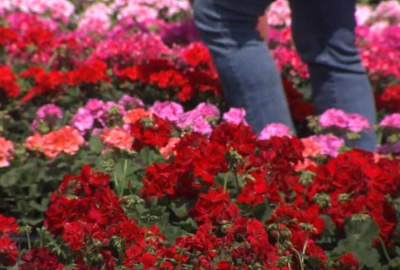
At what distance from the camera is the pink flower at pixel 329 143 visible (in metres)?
3.14

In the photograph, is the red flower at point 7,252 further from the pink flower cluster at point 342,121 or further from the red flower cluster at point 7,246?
the pink flower cluster at point 342,121

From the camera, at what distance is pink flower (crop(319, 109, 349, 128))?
3246mm

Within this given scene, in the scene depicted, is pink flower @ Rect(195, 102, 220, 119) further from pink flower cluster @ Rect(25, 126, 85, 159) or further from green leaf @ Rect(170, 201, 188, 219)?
green leaf @ Rect(170, 201, 188, 219)

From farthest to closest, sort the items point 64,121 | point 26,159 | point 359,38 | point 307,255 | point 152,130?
1. point 359,38
2. point 64,121
3. point 26,159
4. point 152,130
5. point 307,255

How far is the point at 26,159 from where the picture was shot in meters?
3.26

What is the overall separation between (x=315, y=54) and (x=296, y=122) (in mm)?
550

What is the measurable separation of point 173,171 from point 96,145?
0.71 meters

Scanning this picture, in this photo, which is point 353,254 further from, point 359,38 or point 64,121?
point 359,38

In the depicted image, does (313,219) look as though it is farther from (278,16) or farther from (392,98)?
(278,16)

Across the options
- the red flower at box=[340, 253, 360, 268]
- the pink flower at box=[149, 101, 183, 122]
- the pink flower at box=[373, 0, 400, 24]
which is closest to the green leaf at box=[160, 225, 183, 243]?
the red flower at box=[340, 253, 360, 268]

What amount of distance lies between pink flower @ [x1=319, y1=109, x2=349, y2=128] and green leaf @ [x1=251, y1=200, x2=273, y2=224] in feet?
2.45

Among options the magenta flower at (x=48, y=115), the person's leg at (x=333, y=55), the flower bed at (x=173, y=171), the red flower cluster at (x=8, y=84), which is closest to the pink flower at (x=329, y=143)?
the flower bed at (x=173, y=171)

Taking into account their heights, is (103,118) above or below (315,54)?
below

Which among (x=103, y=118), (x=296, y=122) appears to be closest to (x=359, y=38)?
(x=296, y=122)
